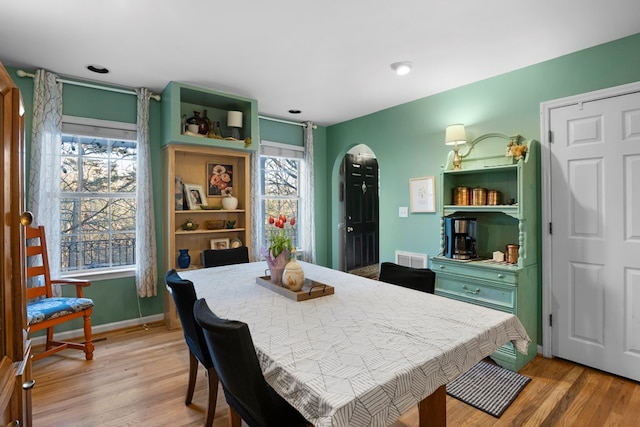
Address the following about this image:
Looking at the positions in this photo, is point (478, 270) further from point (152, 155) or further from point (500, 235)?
point (152, 155)

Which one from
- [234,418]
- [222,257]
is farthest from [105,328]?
[234,418]

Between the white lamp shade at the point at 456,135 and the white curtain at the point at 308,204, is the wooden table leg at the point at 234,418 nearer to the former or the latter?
the white lamp shade at the point at 456,135

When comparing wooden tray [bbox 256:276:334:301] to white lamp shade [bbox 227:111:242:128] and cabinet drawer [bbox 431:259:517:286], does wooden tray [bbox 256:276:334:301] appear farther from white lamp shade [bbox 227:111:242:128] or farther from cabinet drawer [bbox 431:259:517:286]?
white lamp shade [bbox 227:111:242:128]

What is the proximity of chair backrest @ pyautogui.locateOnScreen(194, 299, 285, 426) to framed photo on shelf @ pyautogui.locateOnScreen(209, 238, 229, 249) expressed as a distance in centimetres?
271

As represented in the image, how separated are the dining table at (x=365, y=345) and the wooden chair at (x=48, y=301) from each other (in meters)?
1.45

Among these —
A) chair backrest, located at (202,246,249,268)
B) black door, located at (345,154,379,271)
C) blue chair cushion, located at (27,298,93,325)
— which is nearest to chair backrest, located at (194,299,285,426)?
chair backrest, located at (202,246,249,268)

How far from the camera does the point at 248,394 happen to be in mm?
1126

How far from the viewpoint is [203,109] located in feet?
12.6

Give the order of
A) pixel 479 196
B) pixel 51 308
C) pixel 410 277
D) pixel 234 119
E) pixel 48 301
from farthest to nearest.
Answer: pixel 234 119
pixel 479 196
pixel 48 301
pixel 51 308
pixel 410 277

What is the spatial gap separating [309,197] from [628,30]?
135 inches

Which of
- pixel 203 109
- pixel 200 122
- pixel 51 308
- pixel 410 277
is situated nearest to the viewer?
pixel 410 277

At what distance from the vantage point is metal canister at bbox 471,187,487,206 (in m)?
2.92

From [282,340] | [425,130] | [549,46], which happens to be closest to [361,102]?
[425,130]

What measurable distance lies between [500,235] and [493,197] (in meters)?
0.38
